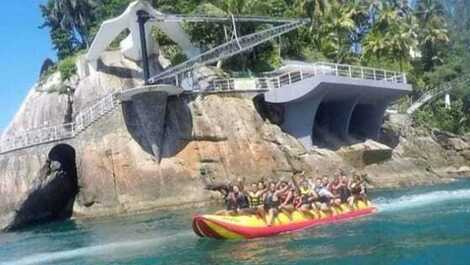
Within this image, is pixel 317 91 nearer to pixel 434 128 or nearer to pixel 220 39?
pixel 220 39

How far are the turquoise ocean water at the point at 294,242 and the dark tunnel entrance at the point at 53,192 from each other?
595 cm

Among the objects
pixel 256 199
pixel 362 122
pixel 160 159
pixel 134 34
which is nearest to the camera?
pixel 256 199

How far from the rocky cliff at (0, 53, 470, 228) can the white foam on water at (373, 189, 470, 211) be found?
29.3ft

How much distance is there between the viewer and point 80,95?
47.5m

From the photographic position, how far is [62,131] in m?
44.0

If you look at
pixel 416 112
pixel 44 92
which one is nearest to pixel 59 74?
pixel 44 92

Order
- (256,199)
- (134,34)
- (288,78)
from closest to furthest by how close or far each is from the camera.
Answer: (256,199) < (288,78) < (134,34)

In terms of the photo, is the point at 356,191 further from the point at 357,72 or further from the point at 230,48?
the point at 357,72

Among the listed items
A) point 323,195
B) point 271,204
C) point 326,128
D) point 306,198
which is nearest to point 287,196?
point 271,204

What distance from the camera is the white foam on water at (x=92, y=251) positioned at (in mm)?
26469

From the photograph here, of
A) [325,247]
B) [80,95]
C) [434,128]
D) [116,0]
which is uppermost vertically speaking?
[116,0]

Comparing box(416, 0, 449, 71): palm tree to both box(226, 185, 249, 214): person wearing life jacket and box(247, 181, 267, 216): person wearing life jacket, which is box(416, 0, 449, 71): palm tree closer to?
box(247, 181, 267, 216): person wearing life jacket

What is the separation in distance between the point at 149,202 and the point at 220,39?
1550 cm

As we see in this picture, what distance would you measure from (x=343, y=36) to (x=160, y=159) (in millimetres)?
25266
